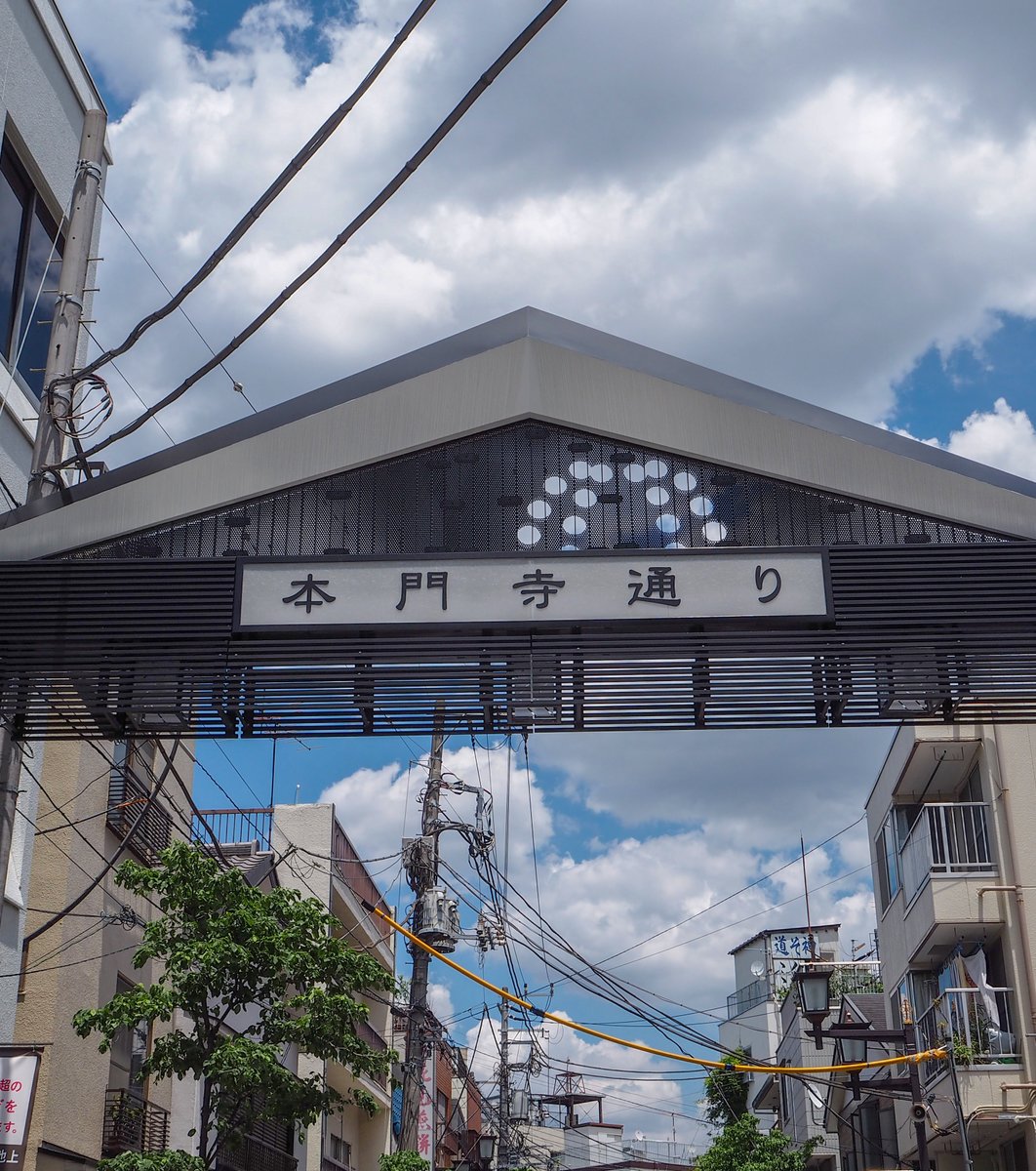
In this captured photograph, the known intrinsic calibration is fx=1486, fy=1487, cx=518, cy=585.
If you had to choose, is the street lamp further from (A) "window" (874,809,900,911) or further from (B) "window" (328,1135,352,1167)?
(B) "window" (328,1135,352,1167)

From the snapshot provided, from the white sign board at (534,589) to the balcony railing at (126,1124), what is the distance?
1394 centimetres

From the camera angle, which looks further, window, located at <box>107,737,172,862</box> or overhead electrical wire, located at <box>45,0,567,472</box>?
window, located at <box>107,737,172,862</box>

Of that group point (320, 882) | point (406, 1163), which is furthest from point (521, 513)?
point (320, 882)

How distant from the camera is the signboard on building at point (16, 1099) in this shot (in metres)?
9.65

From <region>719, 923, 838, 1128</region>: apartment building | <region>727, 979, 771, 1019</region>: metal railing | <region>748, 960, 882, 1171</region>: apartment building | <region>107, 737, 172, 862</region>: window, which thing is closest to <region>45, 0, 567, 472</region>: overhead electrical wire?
<region>107, 737, 172, 862</region>: window

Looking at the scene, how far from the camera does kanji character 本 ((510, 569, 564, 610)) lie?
31.8 feet

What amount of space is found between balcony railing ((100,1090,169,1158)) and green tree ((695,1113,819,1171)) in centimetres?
1616

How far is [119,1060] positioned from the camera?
75.7ft

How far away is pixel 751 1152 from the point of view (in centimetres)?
3566

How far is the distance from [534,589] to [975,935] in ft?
65.0

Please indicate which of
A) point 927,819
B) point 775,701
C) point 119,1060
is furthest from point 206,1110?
point 927,819

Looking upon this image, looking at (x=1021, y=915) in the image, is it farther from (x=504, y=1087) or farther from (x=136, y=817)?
(x=504, y=1087)

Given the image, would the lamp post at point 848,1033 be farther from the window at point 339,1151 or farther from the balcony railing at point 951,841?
the window at point 339,1151

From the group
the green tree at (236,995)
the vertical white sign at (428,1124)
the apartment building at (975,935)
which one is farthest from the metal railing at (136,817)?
the vertical white sign at (428,1124)
